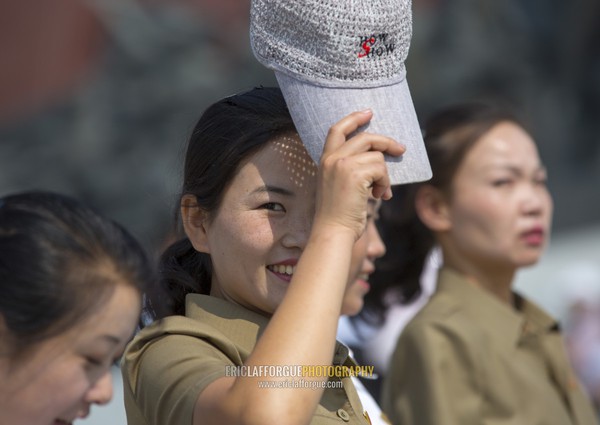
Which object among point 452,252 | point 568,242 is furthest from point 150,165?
point 452,252

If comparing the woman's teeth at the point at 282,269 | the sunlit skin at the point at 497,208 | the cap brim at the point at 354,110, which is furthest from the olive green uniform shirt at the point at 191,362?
the sunlit skin at the point at 497,208

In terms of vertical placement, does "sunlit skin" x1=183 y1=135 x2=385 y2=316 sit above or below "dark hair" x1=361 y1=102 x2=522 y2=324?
above

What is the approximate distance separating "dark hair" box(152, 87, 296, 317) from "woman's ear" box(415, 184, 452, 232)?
3.93 ft

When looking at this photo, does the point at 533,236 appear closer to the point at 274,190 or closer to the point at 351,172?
the point at 274,190

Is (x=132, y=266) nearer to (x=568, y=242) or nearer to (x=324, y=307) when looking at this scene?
(x=324, y=307)

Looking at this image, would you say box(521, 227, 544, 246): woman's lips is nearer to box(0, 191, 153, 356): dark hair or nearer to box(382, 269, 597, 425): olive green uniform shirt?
box(382, 269, 597, 425): olive green uniform shirt

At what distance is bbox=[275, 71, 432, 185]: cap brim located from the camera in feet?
5.78

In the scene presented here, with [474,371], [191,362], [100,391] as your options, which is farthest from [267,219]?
[474,371]

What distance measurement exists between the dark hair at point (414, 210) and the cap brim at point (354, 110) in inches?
56.6

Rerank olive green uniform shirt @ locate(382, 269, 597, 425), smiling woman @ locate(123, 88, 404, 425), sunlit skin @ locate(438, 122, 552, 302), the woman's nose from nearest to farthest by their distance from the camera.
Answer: smiling woman @ locate(123, 88, 404, 425) < the woman's nose < olive green uniform shirt @ locate(382, 269, 597, 425) < sunlit skin @ locate(438, 122, 552, 302)

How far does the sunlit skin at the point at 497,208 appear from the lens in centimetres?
316

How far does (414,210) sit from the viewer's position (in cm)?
332

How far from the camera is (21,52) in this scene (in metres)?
7.21

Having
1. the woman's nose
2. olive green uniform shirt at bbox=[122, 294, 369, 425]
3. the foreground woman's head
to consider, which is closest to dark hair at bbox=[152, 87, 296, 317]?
the foreground woman's head
